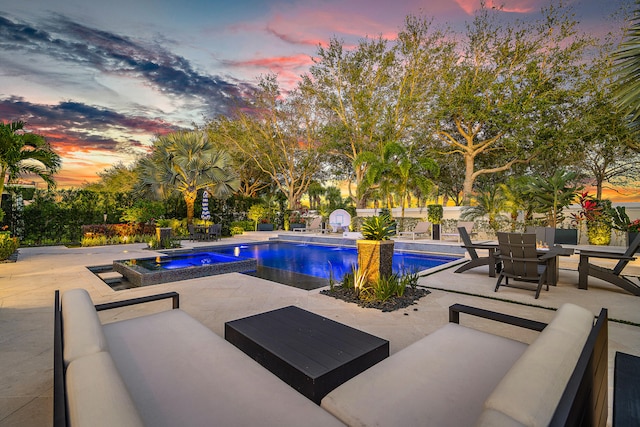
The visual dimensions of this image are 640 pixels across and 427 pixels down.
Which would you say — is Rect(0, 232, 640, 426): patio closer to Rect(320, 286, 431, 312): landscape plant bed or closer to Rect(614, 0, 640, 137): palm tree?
Rect(320, 286, 431, 312): landscape plant bed

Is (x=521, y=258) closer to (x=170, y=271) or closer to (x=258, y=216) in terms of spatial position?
(x=170, y=271)

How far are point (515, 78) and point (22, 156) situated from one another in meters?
23.6

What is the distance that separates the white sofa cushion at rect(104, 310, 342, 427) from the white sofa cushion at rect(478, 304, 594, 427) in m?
0.82

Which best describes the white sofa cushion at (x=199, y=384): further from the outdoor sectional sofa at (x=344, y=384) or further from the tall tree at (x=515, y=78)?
the tall tree at (x=515, y=78)

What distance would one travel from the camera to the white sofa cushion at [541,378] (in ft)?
2.92

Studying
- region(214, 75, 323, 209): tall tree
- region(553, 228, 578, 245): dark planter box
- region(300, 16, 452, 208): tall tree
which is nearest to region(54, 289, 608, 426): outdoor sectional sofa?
region(553, 228, 578, 245): dark planter box

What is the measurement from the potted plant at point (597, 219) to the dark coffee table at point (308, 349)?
41.7ft

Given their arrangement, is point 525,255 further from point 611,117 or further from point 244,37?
point 611,117

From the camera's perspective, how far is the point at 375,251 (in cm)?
473

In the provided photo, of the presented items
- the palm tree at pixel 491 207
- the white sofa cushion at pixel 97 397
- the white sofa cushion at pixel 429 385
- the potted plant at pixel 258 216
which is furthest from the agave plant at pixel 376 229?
the potted plant at pixel 258 216

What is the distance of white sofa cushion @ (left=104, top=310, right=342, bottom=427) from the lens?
1.41 meters

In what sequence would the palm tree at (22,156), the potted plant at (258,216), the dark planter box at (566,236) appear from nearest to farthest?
the palm tree at (22,156) → the dark planter box at (566,236) → the potted plant at (258,216)

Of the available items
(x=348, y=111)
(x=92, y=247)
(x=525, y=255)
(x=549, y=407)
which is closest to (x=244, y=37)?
(x=348, y=111)

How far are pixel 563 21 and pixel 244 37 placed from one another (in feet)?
57.7
